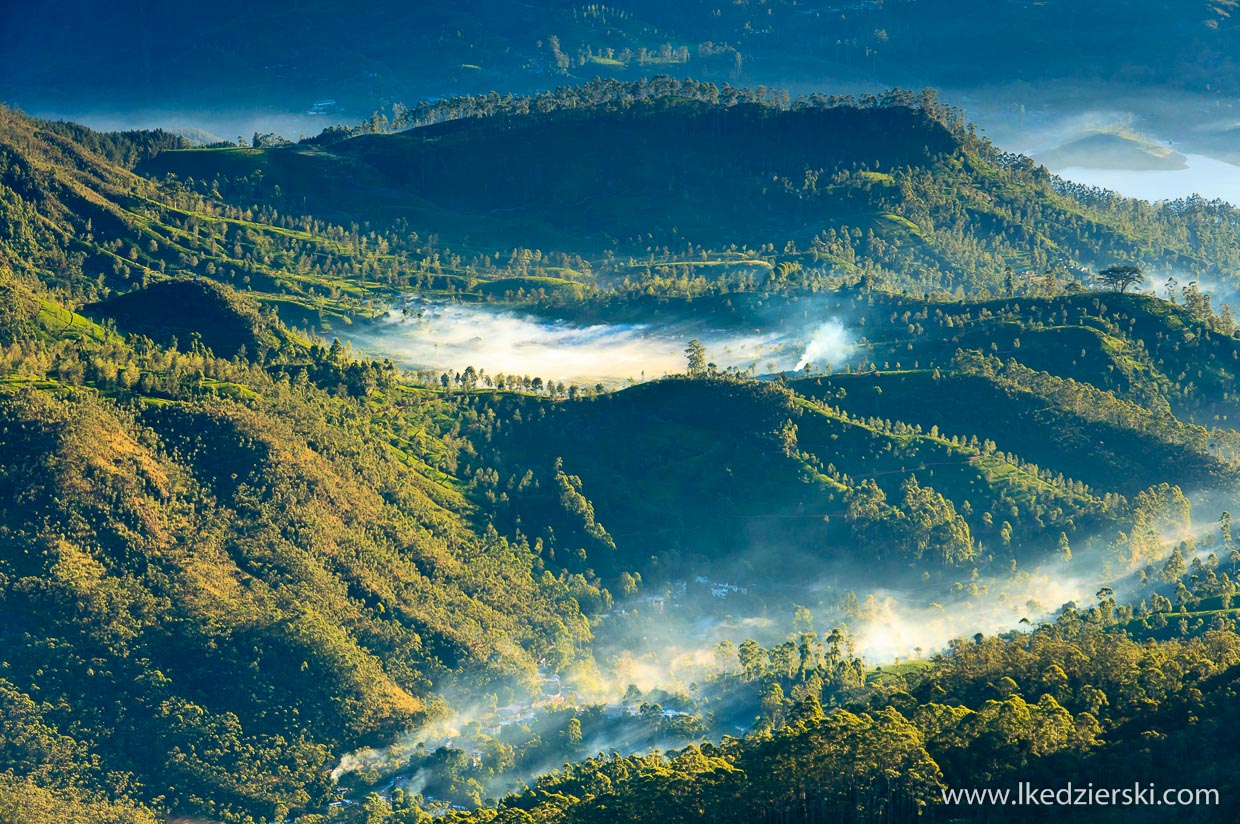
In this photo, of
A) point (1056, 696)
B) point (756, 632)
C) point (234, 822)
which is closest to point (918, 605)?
point (756, 632)

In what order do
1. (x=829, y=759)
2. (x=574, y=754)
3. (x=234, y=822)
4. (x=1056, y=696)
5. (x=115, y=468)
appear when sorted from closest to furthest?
1. (x=829, y=759)
2. (x=1056, y=696)
3. (x=234, y=822)
4. (x=574, y=754)
5. (x=115, y=468)

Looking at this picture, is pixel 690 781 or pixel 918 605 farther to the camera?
pixel 918 605

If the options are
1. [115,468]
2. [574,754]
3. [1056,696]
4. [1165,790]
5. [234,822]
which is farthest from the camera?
[115,468]

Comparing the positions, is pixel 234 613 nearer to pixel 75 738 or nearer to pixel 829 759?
pixel 75 738

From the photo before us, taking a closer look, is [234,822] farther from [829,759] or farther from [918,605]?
[918,605]

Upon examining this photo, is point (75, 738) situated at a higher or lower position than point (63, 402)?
lower

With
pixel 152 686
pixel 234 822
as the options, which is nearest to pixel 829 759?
pixel 234 822

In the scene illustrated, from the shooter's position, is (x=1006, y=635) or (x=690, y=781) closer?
(x=690, y=781)

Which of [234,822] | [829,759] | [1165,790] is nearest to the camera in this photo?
[1165,790]

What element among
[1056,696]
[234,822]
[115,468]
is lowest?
[234,822]

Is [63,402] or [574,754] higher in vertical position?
[63,402]
